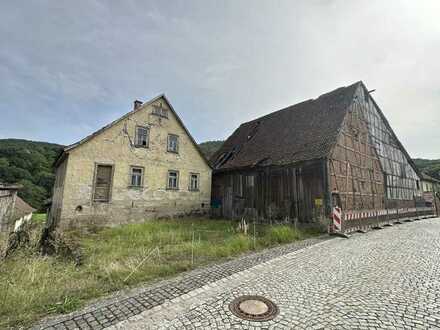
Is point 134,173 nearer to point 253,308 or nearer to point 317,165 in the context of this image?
point 317,165

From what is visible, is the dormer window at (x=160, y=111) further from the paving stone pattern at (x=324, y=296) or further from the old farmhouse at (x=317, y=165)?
the paving stone pattern at (x=324, y=296)

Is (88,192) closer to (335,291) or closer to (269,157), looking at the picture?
(269,157)

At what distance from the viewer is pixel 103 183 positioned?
42.3 feet

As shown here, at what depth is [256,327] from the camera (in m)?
2.95

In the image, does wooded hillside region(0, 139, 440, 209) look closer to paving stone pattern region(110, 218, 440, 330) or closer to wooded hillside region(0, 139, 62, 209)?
wooded hillside region(0, 139, 62, 209)

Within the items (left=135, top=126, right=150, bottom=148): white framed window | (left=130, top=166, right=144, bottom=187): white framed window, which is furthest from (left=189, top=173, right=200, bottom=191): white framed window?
(left=135, top=126, right=150, bottom=148): white framed window

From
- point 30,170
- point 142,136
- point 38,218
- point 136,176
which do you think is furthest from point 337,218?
point 30,170

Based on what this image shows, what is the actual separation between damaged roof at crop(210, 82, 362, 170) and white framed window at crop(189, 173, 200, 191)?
2.12 meters

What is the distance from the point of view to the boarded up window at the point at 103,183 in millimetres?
12664

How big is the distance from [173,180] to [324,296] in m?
12.9

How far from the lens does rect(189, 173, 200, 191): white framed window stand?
54.3 feet

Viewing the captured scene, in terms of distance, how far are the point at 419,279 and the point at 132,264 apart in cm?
616

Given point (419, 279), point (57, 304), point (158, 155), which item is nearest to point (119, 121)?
point (158, 155)

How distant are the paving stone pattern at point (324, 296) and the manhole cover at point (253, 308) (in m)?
0.10
